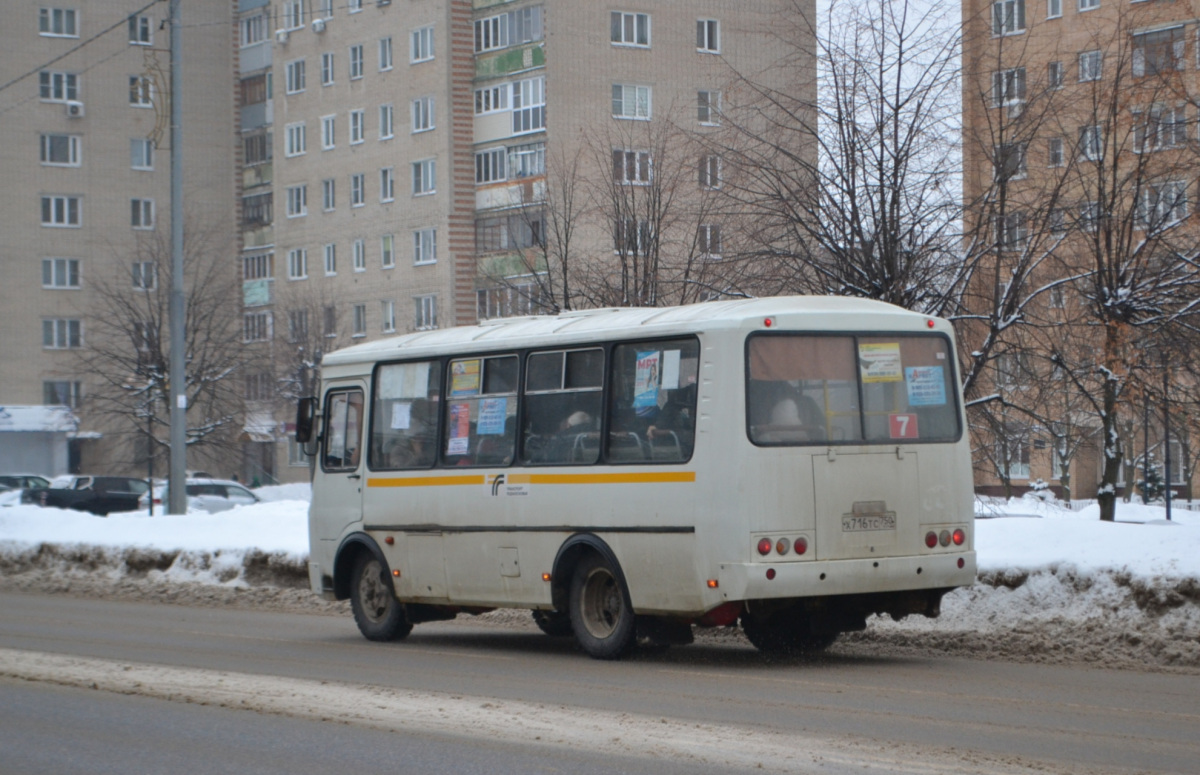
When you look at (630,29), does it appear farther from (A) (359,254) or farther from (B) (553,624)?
(B) (553,624)

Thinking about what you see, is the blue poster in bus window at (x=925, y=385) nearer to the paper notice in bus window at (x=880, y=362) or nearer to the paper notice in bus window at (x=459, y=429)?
the paper notice in bus window at (x=880, y=362)

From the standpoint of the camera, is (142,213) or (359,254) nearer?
(359,254)

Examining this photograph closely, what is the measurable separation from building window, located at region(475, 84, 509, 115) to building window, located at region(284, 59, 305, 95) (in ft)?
39.1

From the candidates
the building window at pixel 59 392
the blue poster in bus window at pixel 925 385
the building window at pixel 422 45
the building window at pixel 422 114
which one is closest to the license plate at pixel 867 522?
the blue poster in bus window at pixel 925 385

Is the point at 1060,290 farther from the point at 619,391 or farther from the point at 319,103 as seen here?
the point at 319,103

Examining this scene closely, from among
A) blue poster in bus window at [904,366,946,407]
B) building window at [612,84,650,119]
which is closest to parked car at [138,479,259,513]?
building window at [612,84,650,119]

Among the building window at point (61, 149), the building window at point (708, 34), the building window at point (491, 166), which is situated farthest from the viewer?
the building window at point (61, 149)

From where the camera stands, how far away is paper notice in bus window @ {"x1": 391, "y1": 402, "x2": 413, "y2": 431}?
15594 millimetres

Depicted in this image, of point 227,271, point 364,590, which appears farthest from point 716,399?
point 227,271

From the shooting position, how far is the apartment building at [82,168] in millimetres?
77812

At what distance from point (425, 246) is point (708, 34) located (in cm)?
1377

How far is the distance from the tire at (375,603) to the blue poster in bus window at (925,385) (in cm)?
524

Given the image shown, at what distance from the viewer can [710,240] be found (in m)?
25.3

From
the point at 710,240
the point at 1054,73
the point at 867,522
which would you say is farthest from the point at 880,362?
the point at 710,240
